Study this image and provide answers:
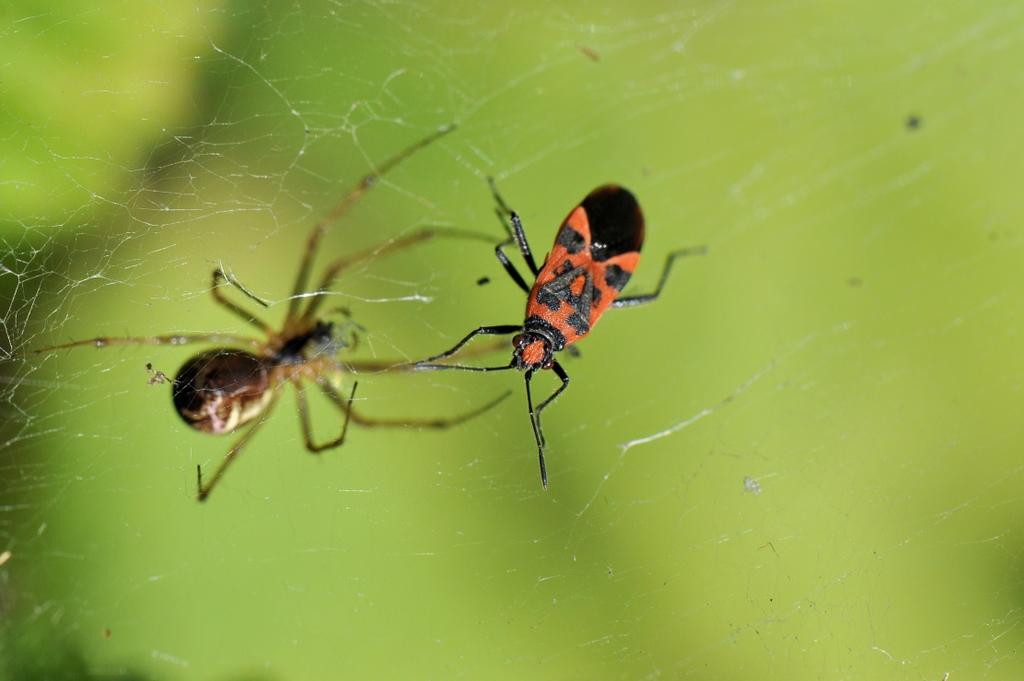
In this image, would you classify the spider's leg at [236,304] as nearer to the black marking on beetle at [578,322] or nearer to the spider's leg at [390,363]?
the spider's leg at [390,363]

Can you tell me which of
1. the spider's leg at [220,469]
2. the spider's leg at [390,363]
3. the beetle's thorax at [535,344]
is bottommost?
the spider's leg at [220,469]

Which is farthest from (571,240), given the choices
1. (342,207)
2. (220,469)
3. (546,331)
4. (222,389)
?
(220,469)

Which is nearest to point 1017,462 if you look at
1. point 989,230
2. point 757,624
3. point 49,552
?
point 989,230

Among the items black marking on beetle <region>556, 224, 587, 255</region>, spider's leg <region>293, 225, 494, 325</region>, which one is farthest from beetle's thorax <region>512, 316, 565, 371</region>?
spider's leg <region>293, 225, 494, 325</region>

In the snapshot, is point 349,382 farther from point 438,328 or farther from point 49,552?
point 49,552

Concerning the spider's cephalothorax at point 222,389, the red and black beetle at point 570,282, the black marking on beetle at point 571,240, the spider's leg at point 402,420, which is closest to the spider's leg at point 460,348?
the red and black beetle at point 570,282

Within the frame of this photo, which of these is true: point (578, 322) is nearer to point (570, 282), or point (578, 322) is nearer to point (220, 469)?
point (570, 282)
